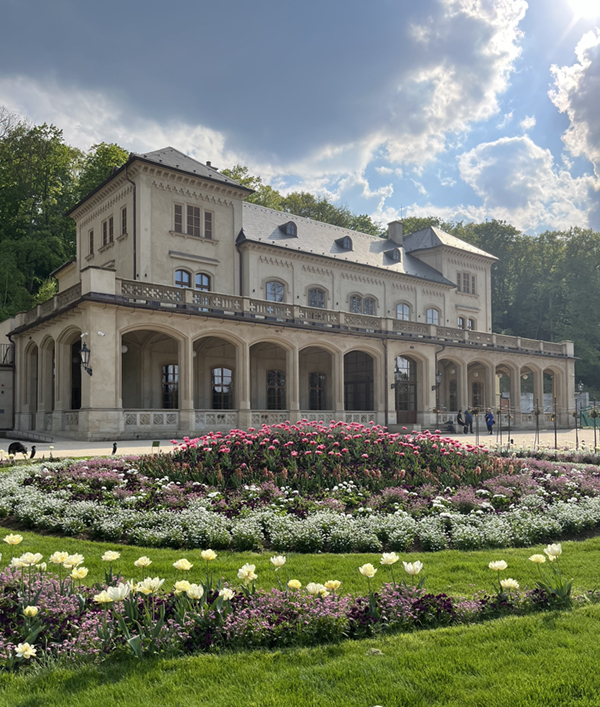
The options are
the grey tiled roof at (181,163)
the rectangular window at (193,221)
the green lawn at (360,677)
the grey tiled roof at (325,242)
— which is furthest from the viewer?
the grey tiled roof at (325,242)

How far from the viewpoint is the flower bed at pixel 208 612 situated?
3768mm

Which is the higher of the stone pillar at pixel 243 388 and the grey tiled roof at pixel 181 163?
the grey tiled roof at pixel 181 163

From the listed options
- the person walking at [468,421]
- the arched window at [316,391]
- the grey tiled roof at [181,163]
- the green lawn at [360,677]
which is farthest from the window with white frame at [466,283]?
the green lawn at [360,677]

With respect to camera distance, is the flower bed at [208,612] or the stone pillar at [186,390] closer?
the flower bed at [208,612]

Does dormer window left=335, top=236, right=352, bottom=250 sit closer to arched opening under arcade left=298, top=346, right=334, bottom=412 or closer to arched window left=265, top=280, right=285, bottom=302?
arched window left=265, top=280, right=285, bottom=302

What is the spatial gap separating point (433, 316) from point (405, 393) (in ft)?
30.3

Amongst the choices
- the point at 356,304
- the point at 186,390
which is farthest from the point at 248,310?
the point at 356,304

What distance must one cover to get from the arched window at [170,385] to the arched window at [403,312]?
17.1 metres

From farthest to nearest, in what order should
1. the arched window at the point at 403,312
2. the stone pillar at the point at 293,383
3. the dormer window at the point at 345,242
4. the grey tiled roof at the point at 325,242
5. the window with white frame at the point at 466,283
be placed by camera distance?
1. the window with white frame at the point at 466,283
2. the arched window at the point at 403,312
3. the dormer window at the point at 345,242
4. the grey tiled roof at the point at 325,242
5. the stone pillar at the point at 293,383

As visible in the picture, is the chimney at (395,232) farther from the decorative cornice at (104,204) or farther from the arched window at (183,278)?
the decorative cornice at (104,204)

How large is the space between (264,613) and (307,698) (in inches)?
37.7

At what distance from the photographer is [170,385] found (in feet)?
96.1

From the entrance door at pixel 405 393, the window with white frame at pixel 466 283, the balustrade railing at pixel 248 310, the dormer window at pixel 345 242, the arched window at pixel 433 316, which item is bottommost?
the entrance door at pixel 405 393

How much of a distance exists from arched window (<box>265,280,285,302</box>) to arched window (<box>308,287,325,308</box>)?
2.10 meters
